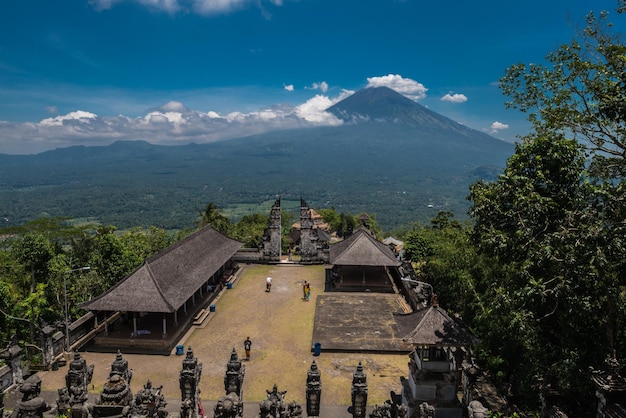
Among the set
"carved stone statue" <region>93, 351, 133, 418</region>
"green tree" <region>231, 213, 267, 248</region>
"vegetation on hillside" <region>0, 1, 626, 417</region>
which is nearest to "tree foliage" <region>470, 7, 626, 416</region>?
"vegetation on hillside" <region>0, 1, 626, 417</region>

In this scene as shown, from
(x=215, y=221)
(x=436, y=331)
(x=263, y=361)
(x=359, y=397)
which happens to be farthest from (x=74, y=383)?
(x=215, y=221)

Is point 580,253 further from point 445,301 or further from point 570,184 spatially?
point 445,301

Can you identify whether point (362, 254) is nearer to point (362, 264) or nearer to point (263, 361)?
point (362, 264)

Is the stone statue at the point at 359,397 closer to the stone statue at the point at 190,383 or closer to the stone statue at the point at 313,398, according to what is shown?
the stone statue at the point at 313,398

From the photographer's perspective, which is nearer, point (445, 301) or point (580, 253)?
point (580, 253)

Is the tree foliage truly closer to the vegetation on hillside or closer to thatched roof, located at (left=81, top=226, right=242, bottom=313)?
the vegetation on hillside

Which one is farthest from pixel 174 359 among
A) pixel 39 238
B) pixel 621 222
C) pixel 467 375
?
pixel 621 222

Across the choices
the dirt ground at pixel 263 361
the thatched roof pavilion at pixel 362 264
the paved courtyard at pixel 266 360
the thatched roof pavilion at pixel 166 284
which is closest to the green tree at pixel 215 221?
the thatched roof pavilion at pixel 166 284
